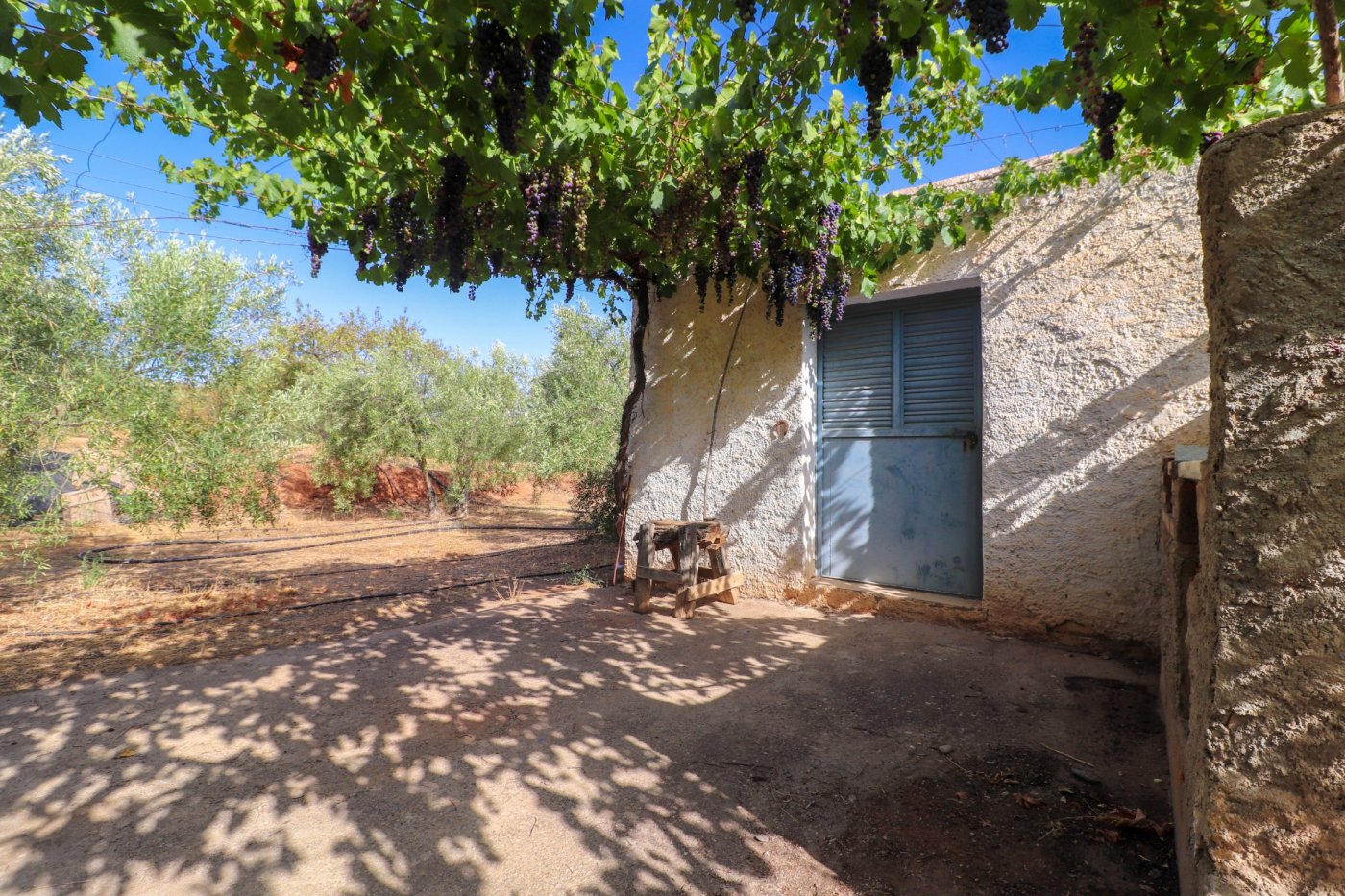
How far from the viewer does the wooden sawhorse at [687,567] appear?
515 cm

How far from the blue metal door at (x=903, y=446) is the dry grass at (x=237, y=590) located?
11.2 feet

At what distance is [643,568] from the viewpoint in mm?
5324

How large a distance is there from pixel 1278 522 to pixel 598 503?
8936 mm

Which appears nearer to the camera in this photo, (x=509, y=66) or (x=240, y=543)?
(x=509, y=66)

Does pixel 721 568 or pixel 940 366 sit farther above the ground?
pixel 940 366

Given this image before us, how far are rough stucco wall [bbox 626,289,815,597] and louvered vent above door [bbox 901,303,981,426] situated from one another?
85 cm

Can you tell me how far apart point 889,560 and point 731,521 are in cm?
144

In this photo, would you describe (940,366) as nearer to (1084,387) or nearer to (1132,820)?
(1084,387)

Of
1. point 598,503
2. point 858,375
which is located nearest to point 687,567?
point 858,375

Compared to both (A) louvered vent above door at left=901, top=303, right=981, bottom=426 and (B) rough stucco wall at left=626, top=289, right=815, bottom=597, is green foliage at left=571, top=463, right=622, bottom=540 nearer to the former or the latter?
(B) rough stucco wall at left=626, top=289, right=815, bottom=597

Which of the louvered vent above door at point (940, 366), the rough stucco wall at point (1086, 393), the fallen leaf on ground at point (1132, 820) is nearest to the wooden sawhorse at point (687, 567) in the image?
the louvered vent above door at point (940, 366)

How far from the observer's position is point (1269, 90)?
269cm

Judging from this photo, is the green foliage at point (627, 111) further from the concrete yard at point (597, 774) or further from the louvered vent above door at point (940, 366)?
the concrete yard at point (597, 774)

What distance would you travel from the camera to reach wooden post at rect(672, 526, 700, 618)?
509 cm
